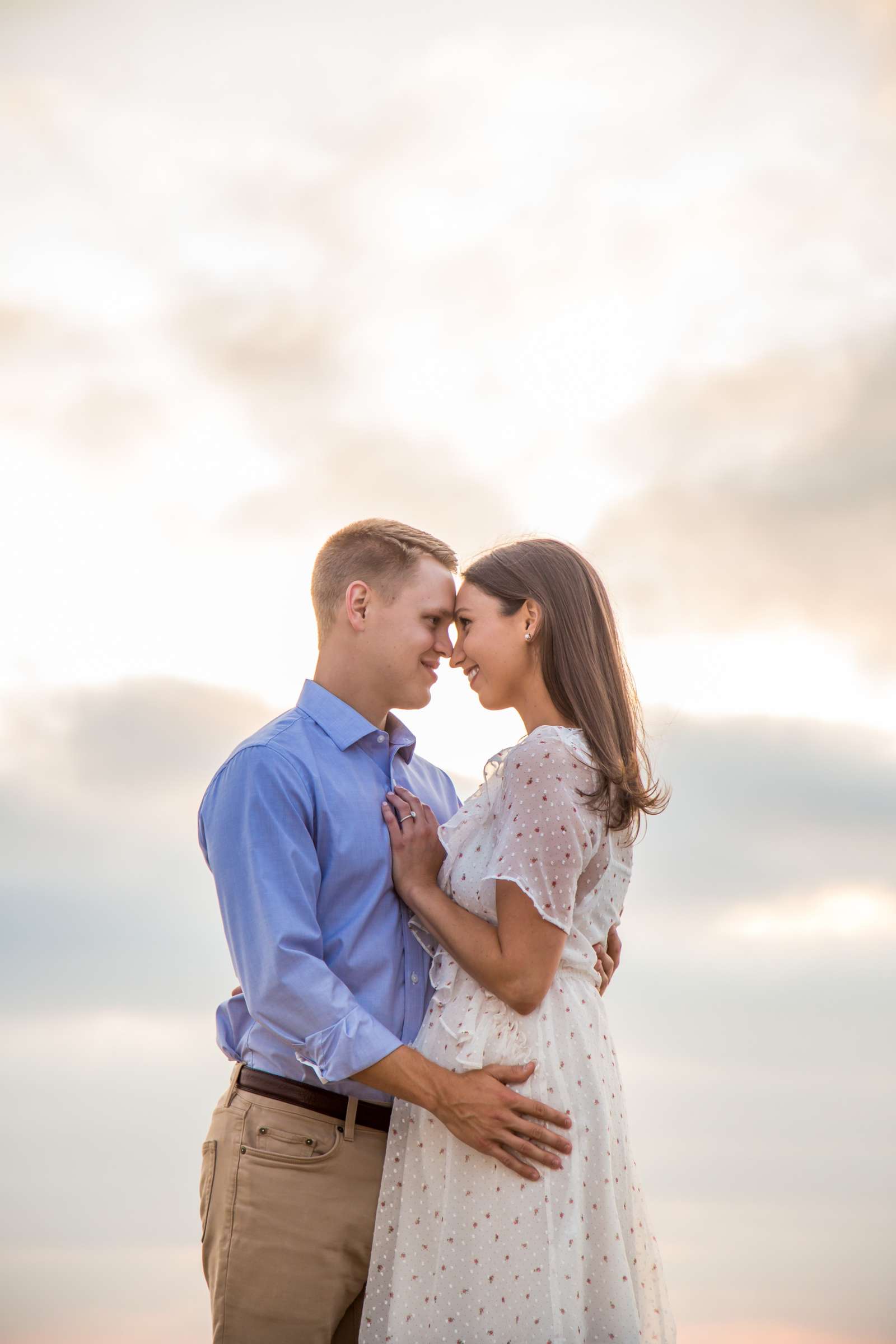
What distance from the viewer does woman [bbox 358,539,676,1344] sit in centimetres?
273

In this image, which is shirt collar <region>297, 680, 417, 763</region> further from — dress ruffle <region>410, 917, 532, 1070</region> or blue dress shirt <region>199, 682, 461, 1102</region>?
dress ruffle <region>410, 917, 532, 1070</region>

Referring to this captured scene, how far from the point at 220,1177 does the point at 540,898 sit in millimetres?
1126

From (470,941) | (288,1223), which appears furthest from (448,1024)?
(288,1223)

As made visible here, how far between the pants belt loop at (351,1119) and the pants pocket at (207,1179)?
36 cm

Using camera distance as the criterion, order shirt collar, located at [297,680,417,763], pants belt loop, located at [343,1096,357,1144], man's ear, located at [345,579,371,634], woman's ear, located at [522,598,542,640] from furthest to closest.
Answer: man's ear, located at [345,579,371,634]
shirt collar, located at [297,680,417,763]
woman's ear, located at [522,598,542,640]
pants belt loop, located at [343,1096,357,1144]

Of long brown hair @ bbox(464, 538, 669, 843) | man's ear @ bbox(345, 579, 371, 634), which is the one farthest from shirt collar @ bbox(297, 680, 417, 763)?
long brown hair @ bbox(464, 538, 669, 843)

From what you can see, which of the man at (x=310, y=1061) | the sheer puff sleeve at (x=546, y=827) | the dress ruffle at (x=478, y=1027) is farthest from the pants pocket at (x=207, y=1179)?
the sheer puff sleeve at (x=546, y=827)

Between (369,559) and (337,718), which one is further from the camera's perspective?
(369,559)

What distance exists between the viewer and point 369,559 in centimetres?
363

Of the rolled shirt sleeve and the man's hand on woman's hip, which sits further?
the man's hand on woman's hip

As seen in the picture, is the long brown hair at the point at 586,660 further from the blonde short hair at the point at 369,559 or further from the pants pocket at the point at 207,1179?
the pants pocket at the point at 207,1179

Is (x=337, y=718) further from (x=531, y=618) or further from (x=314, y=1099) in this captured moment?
(x=314, y=1099)

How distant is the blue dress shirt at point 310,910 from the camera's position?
282 cm

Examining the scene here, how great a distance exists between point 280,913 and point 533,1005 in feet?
2.14
